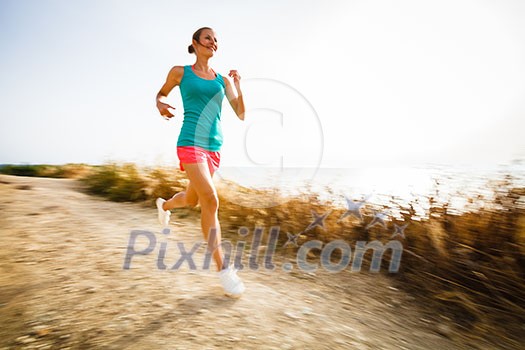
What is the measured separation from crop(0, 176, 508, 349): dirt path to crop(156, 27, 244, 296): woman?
39 centimetres

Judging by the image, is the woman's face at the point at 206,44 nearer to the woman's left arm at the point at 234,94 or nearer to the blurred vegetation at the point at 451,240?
the woman's left arm at the point at 234,94

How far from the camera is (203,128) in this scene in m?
2.65

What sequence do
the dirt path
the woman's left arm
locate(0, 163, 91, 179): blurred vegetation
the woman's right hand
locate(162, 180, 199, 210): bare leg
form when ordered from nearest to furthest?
the dirt path, the woman's right hand, the woman's left arm, locate(162, 180, 199, 210): bare leg, locate(0, 163, 91, 179): blurred vegetation

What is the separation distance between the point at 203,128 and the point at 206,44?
26.8 inches

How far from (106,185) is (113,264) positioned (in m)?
3.29

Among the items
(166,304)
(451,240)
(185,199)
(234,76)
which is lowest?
(166,304)

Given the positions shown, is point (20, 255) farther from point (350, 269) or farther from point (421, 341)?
point (421, 341)

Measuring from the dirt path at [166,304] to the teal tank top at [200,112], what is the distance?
44.2 inches

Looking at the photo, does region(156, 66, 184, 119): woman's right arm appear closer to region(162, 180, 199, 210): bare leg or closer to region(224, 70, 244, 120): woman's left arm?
region(224, 70, 244, 120): woman's left arm

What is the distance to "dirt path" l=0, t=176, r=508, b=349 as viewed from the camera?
6.61 feet

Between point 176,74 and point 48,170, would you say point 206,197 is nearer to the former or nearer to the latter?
point 176,74

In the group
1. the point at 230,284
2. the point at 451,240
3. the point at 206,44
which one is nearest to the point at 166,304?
the point at 230,284

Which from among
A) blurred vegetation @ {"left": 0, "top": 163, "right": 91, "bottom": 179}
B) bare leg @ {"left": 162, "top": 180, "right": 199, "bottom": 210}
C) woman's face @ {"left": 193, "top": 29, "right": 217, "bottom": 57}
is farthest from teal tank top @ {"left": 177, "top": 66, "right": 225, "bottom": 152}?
blurred vegetation @ {"left": 0, "top": 163, "right": 91, "bottom": 179}

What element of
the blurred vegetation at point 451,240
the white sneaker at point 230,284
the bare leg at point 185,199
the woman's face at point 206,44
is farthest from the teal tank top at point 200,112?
the blurred vegetation at point 451,240
